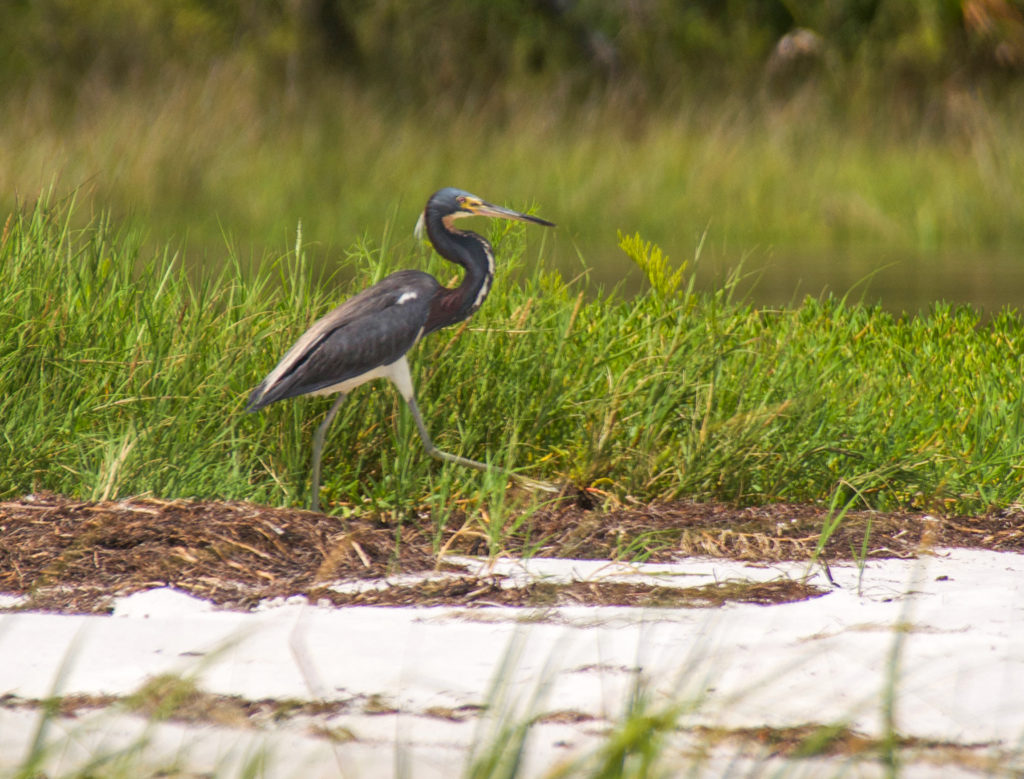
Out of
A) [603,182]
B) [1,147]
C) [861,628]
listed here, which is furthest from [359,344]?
[603,182]

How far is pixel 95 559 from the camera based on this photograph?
3.73 m

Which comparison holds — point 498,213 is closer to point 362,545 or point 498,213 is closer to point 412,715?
point 362,545

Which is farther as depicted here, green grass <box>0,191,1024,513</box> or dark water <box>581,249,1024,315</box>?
dark water <box>581,249,1024,315</box>

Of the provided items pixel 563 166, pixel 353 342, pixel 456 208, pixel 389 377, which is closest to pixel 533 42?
pixel 563 166

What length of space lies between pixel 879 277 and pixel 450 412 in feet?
21.5

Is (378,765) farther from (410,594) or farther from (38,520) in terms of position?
(38,520)

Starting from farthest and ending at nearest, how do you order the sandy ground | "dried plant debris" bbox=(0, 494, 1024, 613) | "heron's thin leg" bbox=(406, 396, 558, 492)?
1. "heron's thin leg" bbox=(406, 396, 558, 492)
2. "dried plant debris" bbox=(0, 494, 1024, 613)
3. the sandy ground

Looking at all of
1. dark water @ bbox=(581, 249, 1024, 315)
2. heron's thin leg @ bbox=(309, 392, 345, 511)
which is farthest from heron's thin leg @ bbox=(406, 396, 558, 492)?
dark water @ bbox=(581, 249, 1024, 315)

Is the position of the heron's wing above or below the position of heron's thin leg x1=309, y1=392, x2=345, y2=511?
above

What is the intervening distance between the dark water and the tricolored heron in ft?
16.4

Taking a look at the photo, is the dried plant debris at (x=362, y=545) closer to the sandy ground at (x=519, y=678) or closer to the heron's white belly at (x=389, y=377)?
the sandy ground at (x=519, y=678)

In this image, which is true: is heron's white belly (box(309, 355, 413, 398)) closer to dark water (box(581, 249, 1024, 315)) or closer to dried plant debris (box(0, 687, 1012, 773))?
dried plant debris (box(0, 687, 1012, 773))

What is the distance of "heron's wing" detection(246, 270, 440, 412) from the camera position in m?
4.28

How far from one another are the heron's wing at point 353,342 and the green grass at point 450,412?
356 mm
